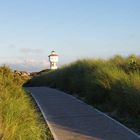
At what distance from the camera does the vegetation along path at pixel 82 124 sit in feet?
42.3

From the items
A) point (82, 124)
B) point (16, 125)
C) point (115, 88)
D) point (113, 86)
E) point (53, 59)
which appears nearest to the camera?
point (16, 125)

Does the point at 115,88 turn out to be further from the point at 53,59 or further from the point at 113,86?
the point at 53,59

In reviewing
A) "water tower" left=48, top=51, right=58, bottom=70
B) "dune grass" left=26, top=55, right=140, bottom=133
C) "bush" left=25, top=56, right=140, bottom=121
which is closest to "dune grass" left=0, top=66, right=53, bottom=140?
"dune grass" left=26, top=55, right=140, bottom=133

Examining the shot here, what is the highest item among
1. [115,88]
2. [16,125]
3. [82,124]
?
[115,88]

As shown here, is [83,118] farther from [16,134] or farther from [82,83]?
[82,83]

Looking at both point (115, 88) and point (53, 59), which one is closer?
point (115, 88)

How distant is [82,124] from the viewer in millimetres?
14906

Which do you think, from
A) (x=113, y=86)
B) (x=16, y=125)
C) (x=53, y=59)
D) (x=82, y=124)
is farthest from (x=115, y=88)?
(x=53, y=59)

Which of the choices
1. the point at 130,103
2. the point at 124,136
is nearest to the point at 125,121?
the point at 130,103

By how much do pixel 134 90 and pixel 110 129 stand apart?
2.69 meters

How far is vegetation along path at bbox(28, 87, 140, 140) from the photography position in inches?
508

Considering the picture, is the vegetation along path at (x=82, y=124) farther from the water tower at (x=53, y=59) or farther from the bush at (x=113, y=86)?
the water tower at (x=53, y=59)

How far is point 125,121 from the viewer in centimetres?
1539

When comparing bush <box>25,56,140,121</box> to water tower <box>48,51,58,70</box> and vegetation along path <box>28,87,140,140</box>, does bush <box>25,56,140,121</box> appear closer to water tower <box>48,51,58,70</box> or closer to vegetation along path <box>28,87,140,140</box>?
vegetation along path <box>28,87,140,140</box>
